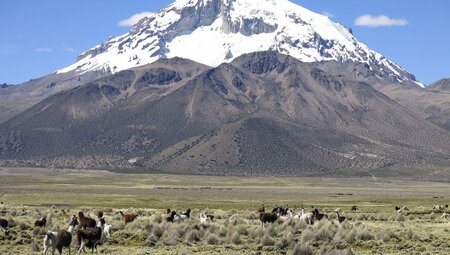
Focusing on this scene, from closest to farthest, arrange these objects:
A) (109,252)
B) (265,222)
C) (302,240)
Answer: (109,252) → (302,240) → (265,222)

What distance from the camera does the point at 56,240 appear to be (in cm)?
2717

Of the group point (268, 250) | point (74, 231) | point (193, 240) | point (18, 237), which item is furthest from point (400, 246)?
point (18, 237)

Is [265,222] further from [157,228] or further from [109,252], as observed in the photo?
[109,252]

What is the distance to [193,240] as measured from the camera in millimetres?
33125

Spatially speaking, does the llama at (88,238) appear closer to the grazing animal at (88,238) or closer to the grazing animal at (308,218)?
the grazing animal at (88,238)

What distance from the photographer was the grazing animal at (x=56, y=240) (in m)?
26.9

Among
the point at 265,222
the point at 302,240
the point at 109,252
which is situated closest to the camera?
the point at 109,252

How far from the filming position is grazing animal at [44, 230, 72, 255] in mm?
26922

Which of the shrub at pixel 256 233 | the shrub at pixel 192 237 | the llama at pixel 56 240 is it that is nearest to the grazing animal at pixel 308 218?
the shrub at pixel 256 233

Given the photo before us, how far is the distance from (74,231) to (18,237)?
2.56 meters

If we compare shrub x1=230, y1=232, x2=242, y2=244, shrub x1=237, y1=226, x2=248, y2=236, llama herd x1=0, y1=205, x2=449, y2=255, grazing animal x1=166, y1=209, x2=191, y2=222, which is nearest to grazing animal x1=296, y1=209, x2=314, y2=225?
llama herd x1=0, y1=205, x2=449, y2=255

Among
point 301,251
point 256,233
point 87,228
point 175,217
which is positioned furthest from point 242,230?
point 87,228

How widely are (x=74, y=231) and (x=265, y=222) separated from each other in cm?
1057

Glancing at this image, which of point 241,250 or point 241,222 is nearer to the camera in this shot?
point 241,250
